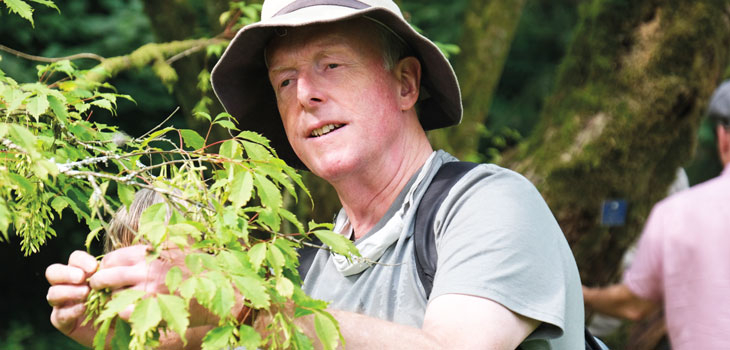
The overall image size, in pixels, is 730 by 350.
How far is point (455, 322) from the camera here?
158 centimetres

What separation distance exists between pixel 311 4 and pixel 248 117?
1.91 feet

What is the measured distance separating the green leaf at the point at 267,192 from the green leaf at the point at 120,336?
337mm

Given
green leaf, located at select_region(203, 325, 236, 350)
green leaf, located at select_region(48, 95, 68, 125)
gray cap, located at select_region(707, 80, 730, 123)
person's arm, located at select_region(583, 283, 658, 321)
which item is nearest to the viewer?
green leaf, located at select_region(203, 325, 236, 350)

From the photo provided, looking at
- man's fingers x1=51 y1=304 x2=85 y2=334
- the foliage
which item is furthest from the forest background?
man's fingers x1=51 y1=304 x2=85 y2=334

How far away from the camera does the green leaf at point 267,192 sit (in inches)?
58.4

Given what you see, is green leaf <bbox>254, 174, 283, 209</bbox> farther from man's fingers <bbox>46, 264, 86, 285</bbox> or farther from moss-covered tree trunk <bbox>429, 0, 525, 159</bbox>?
moss-covered tree trunk <bbox>429, 0, 525, 159</bbox>

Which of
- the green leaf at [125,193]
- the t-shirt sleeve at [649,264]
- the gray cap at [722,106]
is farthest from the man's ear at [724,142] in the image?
the green leaf at [125,193]

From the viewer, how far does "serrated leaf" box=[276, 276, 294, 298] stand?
53.4 inches

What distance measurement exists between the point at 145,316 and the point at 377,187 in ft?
3.39

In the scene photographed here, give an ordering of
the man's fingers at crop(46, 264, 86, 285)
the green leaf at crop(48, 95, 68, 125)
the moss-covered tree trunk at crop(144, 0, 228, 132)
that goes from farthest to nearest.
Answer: the moss-covered tree trunk at crop(144, 0, 228, 132)
the green leaf at crop(48, 95, 68, 125)
the man's fingers at crop(46, 264, 86, 285)

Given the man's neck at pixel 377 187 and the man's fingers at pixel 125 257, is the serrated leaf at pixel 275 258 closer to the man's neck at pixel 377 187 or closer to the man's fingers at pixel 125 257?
the man's fingers at pixel 125 257

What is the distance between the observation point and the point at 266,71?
8.18ft

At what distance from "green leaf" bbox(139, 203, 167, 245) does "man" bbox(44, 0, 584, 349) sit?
96 mm

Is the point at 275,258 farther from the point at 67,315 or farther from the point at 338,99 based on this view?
the point at 338,99
